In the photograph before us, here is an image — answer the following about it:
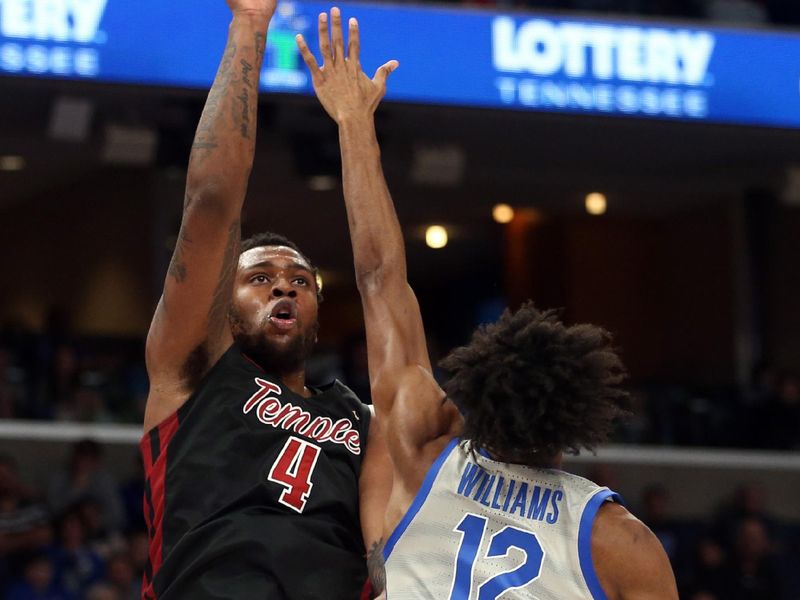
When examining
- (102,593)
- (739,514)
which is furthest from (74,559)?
(739,514)

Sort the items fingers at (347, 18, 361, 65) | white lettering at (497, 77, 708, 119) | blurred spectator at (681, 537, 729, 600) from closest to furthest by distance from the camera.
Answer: fingers at (347, 18, 361, 65) < white lettering at (497, 77, 708, 119) < blurred spectator at (681, 537, 729, 600)

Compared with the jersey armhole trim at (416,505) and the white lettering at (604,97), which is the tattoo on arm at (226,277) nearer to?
the jersey armhole trim at (416,505)

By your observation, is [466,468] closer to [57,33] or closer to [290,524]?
[290,524]

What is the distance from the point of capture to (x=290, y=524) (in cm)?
307

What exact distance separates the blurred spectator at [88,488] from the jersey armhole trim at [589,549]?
19.4 ft

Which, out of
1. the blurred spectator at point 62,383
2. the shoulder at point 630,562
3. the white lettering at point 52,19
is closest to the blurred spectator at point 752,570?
the blurred spectator at point 62,383

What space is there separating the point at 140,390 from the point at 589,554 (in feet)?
24.0

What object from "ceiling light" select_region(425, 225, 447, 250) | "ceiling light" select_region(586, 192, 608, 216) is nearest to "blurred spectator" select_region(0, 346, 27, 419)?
"ceiling light" select_region(425, 225, 447, 250)

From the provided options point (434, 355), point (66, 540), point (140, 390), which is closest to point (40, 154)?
point (140, 390)

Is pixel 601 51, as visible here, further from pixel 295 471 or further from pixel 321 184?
pixel 295 471

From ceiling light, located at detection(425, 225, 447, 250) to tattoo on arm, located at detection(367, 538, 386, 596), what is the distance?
11291mm

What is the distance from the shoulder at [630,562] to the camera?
261cm

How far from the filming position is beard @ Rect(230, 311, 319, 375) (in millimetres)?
3348

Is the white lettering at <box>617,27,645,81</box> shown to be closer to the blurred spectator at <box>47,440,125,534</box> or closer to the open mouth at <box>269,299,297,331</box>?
the blurred spectator at <box>47,440,125,534</box>
